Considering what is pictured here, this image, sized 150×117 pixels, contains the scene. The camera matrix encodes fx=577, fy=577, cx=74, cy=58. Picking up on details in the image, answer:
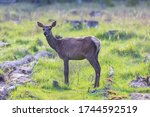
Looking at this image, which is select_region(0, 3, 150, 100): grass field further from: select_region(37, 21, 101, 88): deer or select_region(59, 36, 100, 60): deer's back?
select_region(59, 36, 100, 60): deer's back

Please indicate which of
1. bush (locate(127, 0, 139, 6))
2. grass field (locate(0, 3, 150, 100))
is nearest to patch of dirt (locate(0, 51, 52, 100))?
grass field (locate(0, 3, 150, 100))

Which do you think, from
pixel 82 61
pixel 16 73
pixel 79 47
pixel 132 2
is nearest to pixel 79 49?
pixel 79 47

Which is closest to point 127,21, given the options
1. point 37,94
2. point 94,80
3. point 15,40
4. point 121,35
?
point 121,35

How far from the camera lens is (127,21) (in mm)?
25062

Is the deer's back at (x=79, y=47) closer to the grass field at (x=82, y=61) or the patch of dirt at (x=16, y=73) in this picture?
the grass field at (x=82, y=61)

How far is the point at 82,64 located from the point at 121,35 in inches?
192

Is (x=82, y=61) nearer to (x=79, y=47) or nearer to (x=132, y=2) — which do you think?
(x=79, y=47)

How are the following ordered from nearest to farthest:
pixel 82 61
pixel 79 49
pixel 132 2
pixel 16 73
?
pixel 79 49 → pixel 16 73 → pixel 82 61 → pixel 132 2

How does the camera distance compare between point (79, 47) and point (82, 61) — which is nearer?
point (79, 47)

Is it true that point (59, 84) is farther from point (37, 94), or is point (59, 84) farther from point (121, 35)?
point (121, 35)

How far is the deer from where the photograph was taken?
1338 cm

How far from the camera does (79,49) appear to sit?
44.4ft

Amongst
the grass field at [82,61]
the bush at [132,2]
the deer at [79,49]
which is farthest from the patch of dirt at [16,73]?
the bush at [132,2]

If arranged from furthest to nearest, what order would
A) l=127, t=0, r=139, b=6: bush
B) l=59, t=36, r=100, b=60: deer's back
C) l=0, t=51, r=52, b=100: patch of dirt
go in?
l=127, t=0, r=139, b=6: bush
l=59, t=36, r=100, b=60: deer's back
l=0, t=51, r=52, b=100: patch of dirt
